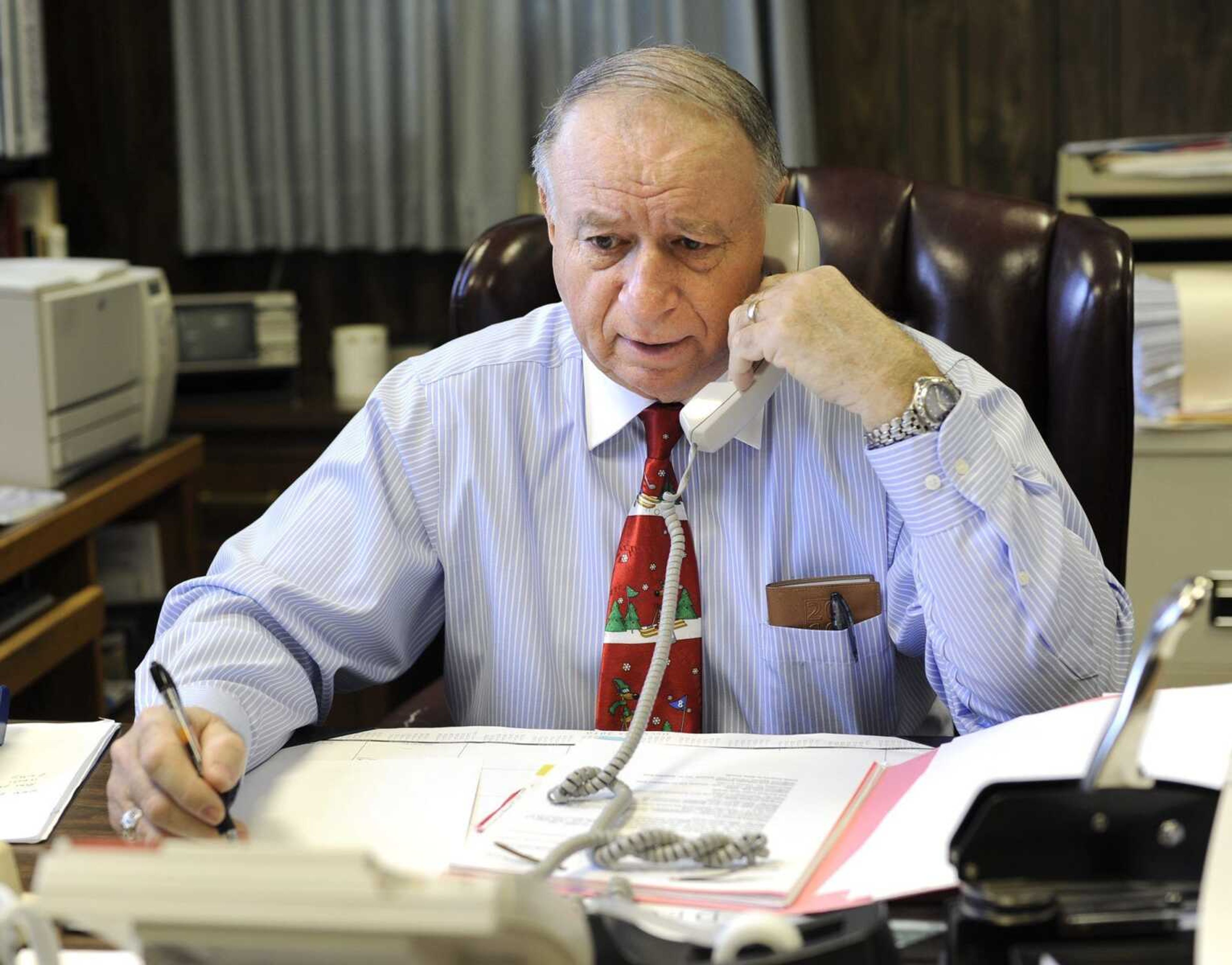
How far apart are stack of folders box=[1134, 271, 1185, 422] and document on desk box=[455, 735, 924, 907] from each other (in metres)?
1.29

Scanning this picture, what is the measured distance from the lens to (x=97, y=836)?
3.45ft

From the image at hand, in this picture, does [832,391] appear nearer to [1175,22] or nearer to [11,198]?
[1175,22]

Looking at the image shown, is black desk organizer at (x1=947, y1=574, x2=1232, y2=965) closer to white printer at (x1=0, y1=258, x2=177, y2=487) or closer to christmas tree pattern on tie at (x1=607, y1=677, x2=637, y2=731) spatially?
christmas tree pattern on tie at (x1=607, y1=677, x2=637, y2=731)

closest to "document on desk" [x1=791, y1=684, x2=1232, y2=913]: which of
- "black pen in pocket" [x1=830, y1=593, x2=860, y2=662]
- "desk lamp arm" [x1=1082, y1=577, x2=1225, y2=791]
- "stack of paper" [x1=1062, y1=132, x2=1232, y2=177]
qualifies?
"desk lamp arm" [x1=1082, y1=577, x2=1225, y2=791]

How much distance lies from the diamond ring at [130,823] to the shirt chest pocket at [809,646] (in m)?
0.62

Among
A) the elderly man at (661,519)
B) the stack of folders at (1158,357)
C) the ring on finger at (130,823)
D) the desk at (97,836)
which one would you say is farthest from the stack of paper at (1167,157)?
the ring on finger at (130,823)

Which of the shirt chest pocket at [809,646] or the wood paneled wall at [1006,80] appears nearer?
the shirt chest pocket at [809,646]

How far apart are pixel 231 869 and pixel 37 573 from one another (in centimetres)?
214

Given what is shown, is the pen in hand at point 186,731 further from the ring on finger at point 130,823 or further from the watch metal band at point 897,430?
the watch metal band at point 897,430

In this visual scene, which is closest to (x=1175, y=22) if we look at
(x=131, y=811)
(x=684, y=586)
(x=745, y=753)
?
(x=684, y=586)

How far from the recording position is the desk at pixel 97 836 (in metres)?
0.83

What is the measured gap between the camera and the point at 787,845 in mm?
957

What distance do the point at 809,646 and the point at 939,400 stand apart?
0.29 m

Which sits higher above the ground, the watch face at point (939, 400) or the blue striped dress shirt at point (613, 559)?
the watch face at point (939, 400)
